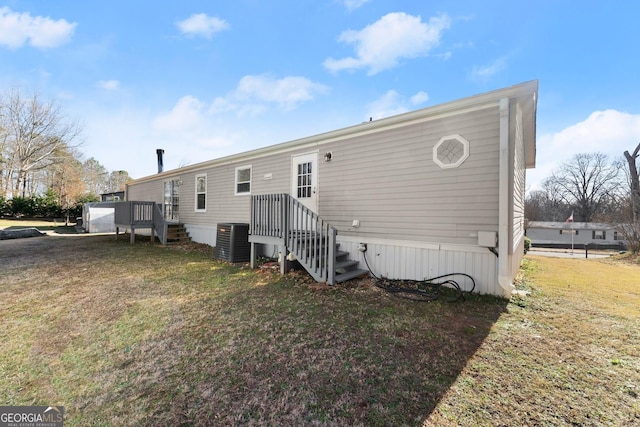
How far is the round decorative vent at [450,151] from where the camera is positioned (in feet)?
14.6

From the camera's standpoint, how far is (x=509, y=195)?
13.1 feet

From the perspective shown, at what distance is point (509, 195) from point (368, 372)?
3.53m

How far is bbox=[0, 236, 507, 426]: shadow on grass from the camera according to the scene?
190cm

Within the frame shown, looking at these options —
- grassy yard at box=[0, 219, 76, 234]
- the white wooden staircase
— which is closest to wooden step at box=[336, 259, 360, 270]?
the white wooden staircase

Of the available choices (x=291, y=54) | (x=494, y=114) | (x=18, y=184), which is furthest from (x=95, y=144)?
(x=494, y=114)

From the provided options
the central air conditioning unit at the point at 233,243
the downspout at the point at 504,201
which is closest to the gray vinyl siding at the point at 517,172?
the downspout at the point at 504,201

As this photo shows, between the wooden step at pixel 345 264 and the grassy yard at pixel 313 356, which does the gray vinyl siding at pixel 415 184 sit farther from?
the grassy yard at pixel 313 356

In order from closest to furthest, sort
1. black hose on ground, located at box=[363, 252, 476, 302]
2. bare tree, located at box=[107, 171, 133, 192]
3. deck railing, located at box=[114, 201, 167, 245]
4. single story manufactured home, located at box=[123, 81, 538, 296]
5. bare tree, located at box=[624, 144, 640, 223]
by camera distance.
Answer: single story manufactured home, located at box=[123, 81, 538, 296]
black hose on ground, located at box=[363, 252, 476, 302]
deck railing, located at box=[114, 201, 167, 245]
bare tree, located at box=[624, 144, 640, 223]
bare tree, located at box=[107, 171, 133, 192]

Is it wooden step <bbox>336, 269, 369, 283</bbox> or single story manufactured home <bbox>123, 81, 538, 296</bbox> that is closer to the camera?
single story manufactured home <bbox>123, 81, 538, 296</bbox>

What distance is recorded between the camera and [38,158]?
75.9 ft

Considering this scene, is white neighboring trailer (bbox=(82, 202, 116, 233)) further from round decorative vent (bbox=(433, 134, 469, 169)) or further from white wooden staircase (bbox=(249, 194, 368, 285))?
round decorative vent (bbox=(433, 134, 469, 169))

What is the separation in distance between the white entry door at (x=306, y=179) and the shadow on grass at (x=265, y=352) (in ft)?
8.08

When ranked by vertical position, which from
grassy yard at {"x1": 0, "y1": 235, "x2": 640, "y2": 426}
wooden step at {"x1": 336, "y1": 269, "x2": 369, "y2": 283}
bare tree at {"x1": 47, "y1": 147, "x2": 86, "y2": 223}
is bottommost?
grassy yard at {"x1": 0, "y1": 235, "x2": 640, "y2": 426}

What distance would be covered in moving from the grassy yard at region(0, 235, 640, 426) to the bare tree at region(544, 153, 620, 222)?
4076 cm
